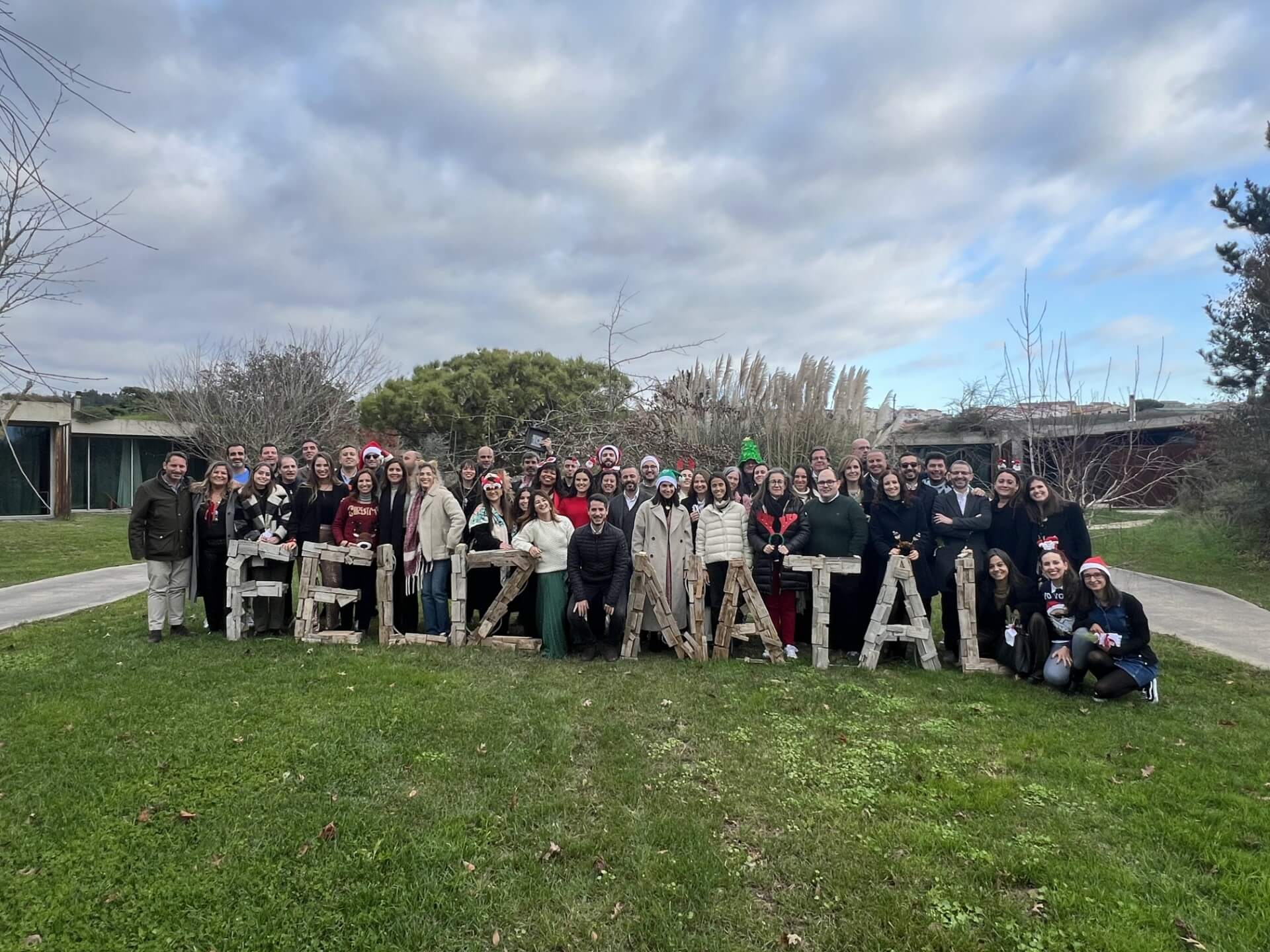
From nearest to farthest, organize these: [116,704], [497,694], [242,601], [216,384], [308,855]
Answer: [308,855]
[116,704]
[497,694]
[242,601]
[216,384]

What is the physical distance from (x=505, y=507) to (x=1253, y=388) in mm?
13900

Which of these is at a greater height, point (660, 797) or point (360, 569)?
point (360, 569)

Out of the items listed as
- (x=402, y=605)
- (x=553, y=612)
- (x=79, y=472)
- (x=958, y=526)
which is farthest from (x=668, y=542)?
(x=79, y=472)

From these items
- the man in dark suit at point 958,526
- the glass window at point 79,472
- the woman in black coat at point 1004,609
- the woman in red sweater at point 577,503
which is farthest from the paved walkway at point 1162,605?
the glass window at point 79,472

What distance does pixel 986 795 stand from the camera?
12.3 feet

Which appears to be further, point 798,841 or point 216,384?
point 216,384

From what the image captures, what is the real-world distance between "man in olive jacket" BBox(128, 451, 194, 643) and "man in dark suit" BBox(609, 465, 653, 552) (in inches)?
156

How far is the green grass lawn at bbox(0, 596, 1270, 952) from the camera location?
9.22 ft

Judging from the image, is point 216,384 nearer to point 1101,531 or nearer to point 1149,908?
point 1101,531

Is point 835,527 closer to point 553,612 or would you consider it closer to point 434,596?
point 553,612

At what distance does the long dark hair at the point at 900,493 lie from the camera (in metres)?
6.62

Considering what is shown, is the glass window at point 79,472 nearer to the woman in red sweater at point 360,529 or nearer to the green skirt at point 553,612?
the woman in red sweater at point 360,529

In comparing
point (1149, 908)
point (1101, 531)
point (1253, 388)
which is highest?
point (1253, 388)

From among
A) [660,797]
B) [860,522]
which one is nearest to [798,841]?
[660,797]
